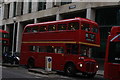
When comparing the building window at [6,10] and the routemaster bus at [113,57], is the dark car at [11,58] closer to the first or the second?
the routemaster bus at [113,57]

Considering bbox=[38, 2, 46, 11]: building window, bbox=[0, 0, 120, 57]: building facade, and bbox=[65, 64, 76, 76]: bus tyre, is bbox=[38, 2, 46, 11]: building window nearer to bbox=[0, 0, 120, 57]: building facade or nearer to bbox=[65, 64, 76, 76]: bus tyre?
bbox=[0, 0, 120, 57]: building facade

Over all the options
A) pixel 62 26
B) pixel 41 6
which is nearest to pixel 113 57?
pixel 62 26

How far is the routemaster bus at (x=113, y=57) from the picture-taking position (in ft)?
38.6

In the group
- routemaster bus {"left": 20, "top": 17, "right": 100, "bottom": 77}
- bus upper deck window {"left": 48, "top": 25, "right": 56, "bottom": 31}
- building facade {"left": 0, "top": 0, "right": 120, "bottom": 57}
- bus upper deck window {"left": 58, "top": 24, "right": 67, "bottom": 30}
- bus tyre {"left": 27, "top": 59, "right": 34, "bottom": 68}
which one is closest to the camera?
routemaster bus {"left": 20, "top": 17, "right": 100, "bottom": 77}

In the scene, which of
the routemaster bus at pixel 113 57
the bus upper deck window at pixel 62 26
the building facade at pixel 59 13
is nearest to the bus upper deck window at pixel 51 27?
the bus upper deck window at pixel 62 26

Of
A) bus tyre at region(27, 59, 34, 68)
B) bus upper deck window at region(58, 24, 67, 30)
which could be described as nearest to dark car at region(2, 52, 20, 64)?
bus tyre at region(27, 59, 34, 68)

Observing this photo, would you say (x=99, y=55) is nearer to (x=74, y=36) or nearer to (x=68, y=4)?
(x=68, y=4)

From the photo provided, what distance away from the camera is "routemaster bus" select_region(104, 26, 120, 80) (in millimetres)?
11773

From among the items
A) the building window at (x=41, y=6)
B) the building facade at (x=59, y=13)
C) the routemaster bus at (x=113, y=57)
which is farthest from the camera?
the building window at (x=41, y=6)

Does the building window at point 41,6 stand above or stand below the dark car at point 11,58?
above

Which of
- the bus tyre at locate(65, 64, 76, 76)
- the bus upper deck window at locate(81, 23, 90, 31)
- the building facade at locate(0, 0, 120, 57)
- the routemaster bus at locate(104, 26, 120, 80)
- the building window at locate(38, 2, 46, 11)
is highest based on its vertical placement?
the building window at locate(38, 2, 46, 11)

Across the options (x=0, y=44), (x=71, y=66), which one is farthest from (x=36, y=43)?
(x=0, y=44)

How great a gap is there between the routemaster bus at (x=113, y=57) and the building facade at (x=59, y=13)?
944cm

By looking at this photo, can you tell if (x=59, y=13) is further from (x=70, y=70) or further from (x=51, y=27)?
(x=70, y=70)
